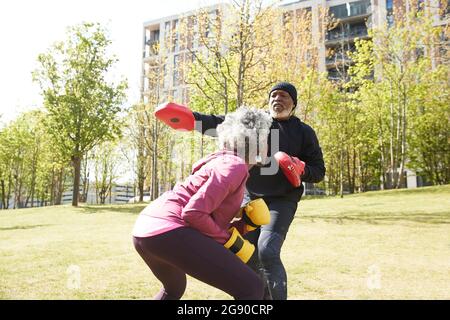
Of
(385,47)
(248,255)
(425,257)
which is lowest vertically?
(425,257)

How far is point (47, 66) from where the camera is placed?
94.1 feet

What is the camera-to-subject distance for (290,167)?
3928mm

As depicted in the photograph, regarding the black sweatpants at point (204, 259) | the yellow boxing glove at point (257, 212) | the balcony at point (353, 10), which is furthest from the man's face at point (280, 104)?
the balcony at point (353, 10)

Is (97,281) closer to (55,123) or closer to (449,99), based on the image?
(55,123)

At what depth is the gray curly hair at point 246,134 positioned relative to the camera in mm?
2982

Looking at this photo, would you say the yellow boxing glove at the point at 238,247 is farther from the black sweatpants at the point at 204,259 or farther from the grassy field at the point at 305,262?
the grassy field at the point at 305,262

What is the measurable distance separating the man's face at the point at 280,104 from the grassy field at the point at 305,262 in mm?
2551

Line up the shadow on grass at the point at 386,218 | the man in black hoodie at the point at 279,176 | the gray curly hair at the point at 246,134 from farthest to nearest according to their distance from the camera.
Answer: the shadow on grass at the point at 386,218
the man in black hoodie at the point at 279,176
the gray curly hair at the point at 246,134

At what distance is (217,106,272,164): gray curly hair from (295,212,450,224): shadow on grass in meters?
12.9

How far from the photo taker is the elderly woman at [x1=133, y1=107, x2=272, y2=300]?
256cm

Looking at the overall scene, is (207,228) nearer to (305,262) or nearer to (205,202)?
(205,202)

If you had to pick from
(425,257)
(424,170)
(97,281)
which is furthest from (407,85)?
(97,281)
